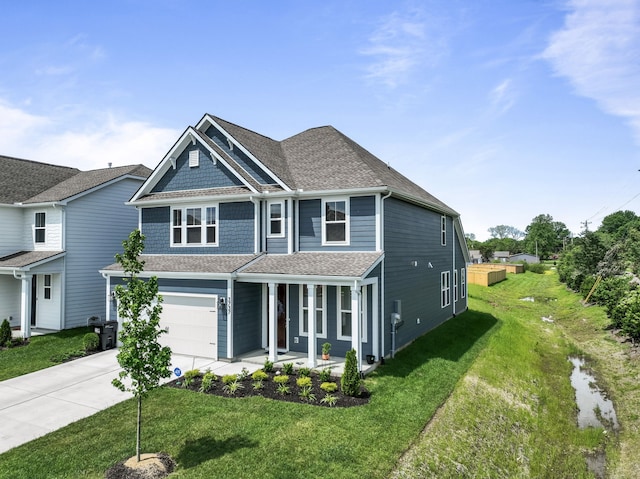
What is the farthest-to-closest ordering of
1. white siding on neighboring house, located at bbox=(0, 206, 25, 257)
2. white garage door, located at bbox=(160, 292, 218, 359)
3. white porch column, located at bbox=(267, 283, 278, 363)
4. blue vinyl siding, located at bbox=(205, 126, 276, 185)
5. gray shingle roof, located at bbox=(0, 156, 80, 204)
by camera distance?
gray shingle roof, located at bbox=(0, 156, 80, 204) < white siding on neighboring house, located at bbox=(0, 206, 25, 257) < blue vinyl siding, located at bbox=(205, 126, 276, 185) < white garage door, located at bbox=(160, 292, 218, 359) < white porch column, located at bbox=(267, 283, 278, 363)

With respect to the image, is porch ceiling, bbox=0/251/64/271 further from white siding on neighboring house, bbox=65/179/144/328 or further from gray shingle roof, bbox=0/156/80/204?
gray shingle roof, bbox=0/156/80/204

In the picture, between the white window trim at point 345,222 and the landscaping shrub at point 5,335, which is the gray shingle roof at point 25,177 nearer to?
the landscaping shrub at point 5,335

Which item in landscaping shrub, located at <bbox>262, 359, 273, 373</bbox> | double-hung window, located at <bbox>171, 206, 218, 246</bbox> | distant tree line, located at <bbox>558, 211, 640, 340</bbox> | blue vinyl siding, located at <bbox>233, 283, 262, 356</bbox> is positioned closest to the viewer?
landscaping shrub, located at <bbox>262, 359, 273, 373</bbox>

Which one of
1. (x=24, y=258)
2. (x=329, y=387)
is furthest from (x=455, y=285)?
(x=24, y=258)

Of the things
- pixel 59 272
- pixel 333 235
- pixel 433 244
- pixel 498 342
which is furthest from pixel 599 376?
pixel 59 272

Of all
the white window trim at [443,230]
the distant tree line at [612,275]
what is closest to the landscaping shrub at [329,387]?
the white window trim at [443,230]

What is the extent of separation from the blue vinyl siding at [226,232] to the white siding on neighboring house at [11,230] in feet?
27.3

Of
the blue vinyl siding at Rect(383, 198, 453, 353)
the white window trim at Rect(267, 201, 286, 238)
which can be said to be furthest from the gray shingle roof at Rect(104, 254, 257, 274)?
the blue vinyl siding at Rect(383, 198, 453, 353)

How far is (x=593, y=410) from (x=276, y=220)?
11973 mm

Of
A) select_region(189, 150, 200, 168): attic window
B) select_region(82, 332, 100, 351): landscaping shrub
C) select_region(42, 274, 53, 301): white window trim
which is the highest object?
select_region(189, 150, 200, 168): attic window

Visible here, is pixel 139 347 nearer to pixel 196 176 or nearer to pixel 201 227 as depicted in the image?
A: pixel 201 227

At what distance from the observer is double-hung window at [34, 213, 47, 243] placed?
18.8 m

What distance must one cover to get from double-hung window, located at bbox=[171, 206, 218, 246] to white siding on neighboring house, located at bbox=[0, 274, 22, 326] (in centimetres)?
941

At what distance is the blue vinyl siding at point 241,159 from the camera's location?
15.2m
